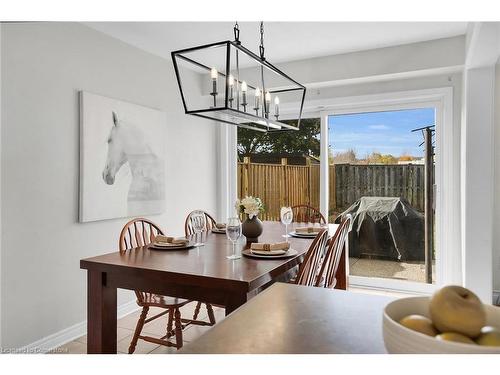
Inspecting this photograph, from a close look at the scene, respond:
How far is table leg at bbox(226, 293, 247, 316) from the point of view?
1675mm

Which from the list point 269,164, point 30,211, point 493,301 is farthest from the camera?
point 269,164

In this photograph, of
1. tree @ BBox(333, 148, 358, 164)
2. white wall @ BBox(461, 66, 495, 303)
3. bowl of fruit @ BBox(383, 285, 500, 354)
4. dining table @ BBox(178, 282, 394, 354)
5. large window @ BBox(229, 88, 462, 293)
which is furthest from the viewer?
tree @ BBox(333, 148, 358, 164)

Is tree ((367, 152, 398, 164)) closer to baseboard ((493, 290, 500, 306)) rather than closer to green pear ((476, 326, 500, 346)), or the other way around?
baseboard ((493, 290, 500, 306))

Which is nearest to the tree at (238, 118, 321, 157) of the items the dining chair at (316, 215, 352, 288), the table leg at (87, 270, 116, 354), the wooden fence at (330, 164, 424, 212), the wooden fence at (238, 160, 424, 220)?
the wooden fence at (238, 160, 424, 220)

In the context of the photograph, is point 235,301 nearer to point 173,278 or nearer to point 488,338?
point 173,278

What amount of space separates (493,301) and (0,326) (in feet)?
12.3

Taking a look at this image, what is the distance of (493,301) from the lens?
3.26 meters

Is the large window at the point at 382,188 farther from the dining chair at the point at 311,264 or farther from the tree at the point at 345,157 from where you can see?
the dining chair at the point at 311,264

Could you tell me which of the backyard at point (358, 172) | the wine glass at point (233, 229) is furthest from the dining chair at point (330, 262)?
the backyard at point (358, 172)

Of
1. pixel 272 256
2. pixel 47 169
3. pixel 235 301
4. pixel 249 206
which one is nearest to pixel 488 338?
pixel 235 301

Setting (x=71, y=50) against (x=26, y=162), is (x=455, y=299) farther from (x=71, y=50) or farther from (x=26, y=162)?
(x=71, y=50)

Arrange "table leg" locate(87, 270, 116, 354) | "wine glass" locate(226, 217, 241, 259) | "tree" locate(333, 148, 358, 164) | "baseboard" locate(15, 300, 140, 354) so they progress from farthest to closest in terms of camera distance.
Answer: "tree" locate(333, 148, 358, 164) → "baseboard" locate(15, 300, 140, 354) → "wine glass" locate(226, 217, 241, 259) → "table leg" locate(87, 270, 116, 354)

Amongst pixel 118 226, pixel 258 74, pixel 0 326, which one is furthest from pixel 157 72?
pixel 0 326

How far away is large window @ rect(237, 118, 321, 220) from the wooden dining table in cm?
241
